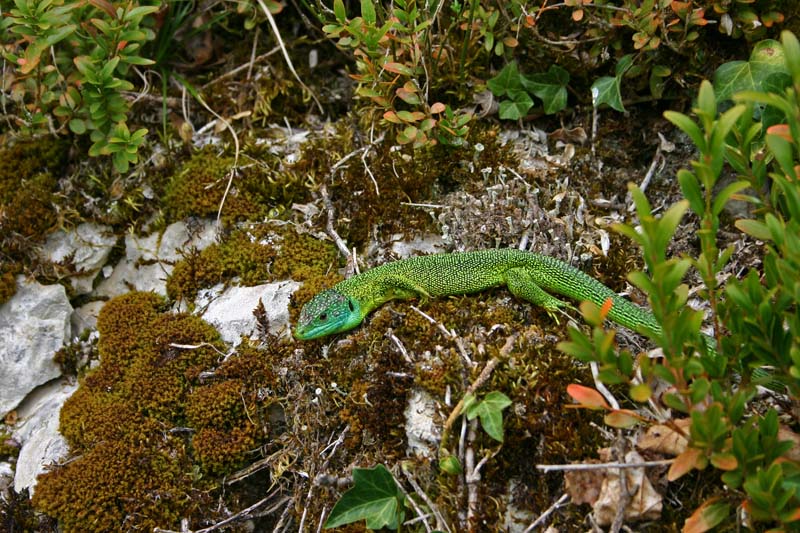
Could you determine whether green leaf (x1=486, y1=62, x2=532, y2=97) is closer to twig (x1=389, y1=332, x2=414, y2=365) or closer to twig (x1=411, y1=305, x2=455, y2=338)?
twig (x1=411, y1=305, x2=455, y2=338)

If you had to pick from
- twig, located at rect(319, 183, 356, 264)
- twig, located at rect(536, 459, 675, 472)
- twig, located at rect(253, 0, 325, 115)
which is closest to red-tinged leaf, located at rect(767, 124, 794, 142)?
twig, located at rect(536, 459, 675, 472)

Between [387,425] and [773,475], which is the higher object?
[773,475]

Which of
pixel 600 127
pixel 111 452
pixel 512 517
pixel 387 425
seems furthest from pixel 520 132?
pixel 111 452

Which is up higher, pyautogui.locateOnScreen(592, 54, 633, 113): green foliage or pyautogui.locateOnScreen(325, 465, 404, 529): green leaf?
pyautogui.locateOnScreen(592, 54, 633, 113): green foliage

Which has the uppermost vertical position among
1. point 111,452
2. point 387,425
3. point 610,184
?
point 610,184

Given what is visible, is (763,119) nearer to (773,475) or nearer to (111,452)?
(773,475)

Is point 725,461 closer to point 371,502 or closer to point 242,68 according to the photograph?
point 371,502

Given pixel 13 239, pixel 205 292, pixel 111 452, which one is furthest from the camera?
pixel 13 239
